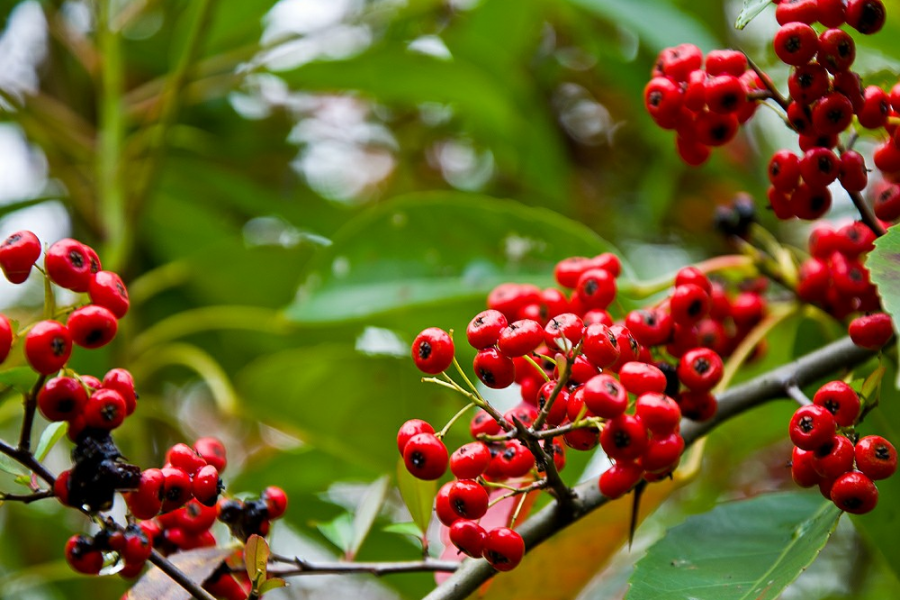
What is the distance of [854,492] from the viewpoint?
1008 mm

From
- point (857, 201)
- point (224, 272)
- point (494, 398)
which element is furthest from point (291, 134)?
point (857, 201)

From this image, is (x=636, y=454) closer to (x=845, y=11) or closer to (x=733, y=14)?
(x=845, y=11)

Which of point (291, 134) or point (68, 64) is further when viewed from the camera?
point (291, 134)

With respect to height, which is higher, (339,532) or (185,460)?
(185,460)

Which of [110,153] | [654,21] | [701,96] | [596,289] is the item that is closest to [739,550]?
[596,289]

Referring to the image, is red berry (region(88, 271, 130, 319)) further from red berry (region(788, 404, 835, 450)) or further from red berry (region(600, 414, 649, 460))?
red berry (region(788, 404, 835, 450))

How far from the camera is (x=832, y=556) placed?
2.83 meters

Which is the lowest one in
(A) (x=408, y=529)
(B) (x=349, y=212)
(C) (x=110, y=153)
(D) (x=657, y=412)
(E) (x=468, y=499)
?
(B) (x=349, y=212)

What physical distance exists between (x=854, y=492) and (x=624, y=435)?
0.27 metres

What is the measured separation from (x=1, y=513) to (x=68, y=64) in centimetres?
151

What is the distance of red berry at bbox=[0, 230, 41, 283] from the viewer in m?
1.05

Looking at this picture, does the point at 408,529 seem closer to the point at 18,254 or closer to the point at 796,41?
the point at 18,254

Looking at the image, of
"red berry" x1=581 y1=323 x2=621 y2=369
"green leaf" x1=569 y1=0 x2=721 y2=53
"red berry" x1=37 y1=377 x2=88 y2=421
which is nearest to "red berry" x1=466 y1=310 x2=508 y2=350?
"red berry" x1=581 y1=323 x2=621 y2=369

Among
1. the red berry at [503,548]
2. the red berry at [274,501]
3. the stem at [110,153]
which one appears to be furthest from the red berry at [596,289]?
the stem at [110,153]
